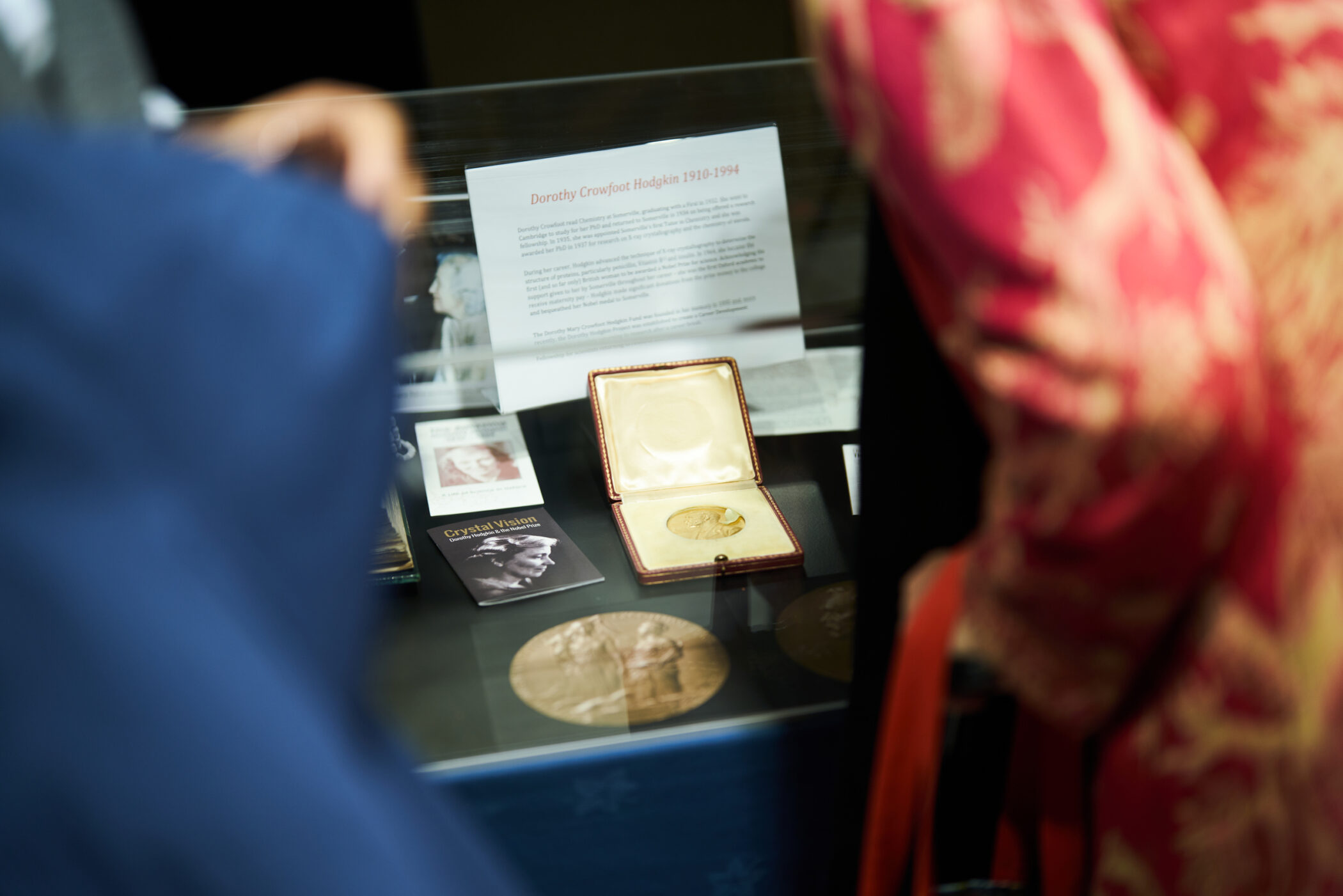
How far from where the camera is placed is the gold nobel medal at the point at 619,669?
733 millimetres

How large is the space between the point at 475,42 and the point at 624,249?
1431 millimetres

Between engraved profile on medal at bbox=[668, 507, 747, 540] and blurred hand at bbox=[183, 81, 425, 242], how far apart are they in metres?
0.49

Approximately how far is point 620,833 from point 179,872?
1.51 ft

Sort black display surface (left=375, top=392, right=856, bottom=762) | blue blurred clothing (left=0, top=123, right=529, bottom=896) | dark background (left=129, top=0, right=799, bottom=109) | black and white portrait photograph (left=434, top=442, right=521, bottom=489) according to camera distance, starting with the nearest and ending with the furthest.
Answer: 1. blue blurred clothing (left=0, top=123, right=529, bottom=896)
2. black display surface (left=375, top=392, right=856, bottom=762)
3. black and white portrait photograph (left=434, top=442, right=521, bottom=489)
4. dark background (left=129, top=0, right=799, bottom=109)

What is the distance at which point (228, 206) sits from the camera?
1.03ft

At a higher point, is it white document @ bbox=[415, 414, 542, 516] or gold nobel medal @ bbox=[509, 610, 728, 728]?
white document @ bbox=[415, 414, 542, 516]

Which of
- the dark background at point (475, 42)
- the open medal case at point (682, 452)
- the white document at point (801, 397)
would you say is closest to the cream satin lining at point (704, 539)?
the open medal case at point (682, 452)

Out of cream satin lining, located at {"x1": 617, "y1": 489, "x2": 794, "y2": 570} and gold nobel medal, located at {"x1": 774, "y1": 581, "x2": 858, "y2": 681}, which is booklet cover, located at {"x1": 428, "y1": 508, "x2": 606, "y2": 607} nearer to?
cream satin lining, located at {"x1": 617, "y1": 489, "x2": 794, "y2": 570}

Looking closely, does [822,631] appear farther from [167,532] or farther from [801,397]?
[167,532]

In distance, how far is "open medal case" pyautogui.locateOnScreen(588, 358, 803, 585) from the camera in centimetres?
88

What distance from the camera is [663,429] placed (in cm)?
91

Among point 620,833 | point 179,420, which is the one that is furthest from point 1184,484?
point 620,833

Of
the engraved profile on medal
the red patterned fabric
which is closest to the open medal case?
the engraved profile on medal

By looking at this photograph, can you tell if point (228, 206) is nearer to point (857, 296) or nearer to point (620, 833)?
point (620, 833)
